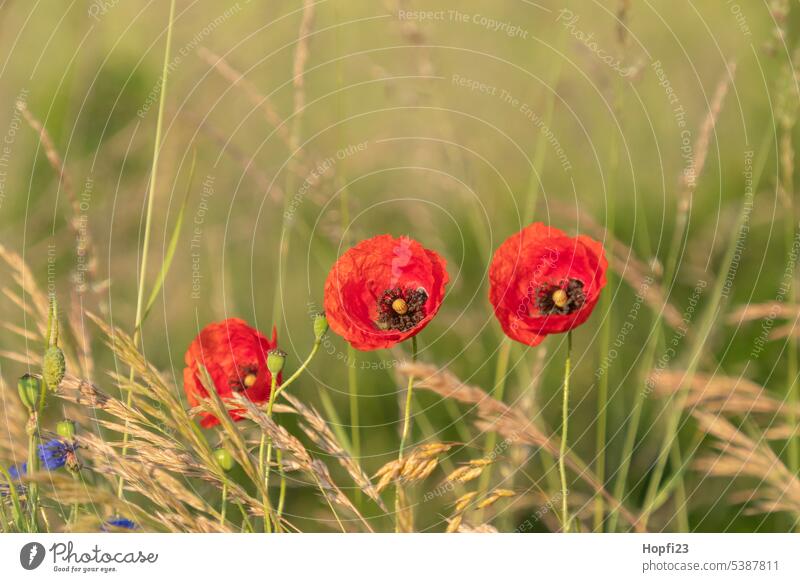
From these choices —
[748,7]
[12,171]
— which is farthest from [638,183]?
[12,171]

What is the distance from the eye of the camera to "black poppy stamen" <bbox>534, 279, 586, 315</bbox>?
1.47 meters

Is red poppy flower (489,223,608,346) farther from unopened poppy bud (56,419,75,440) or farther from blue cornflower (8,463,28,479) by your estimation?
blue cornflower (8,463,28,479)

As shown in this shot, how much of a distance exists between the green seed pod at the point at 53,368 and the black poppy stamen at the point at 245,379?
261mm

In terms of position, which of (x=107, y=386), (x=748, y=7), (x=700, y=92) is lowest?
(x=107, y=386)

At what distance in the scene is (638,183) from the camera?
224cm

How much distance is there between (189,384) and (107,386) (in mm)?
443

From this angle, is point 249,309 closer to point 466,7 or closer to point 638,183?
point 466,7

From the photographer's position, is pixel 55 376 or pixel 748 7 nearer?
pixel 55 376

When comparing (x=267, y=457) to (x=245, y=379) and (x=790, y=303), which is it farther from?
(x=790, y=303)

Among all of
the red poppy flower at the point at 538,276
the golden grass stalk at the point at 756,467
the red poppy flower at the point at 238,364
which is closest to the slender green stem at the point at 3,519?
the red poppy flower at the point at 238,364

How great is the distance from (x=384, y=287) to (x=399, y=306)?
0.12ft

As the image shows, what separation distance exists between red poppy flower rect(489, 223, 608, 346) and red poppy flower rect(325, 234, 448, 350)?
0.10 m

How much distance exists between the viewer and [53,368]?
1.43 metres

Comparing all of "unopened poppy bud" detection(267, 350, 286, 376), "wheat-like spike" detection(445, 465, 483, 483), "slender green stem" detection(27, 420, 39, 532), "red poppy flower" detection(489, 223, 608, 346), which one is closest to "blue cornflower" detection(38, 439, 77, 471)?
"slender green stem" detection(27, 420, 39, 532)
